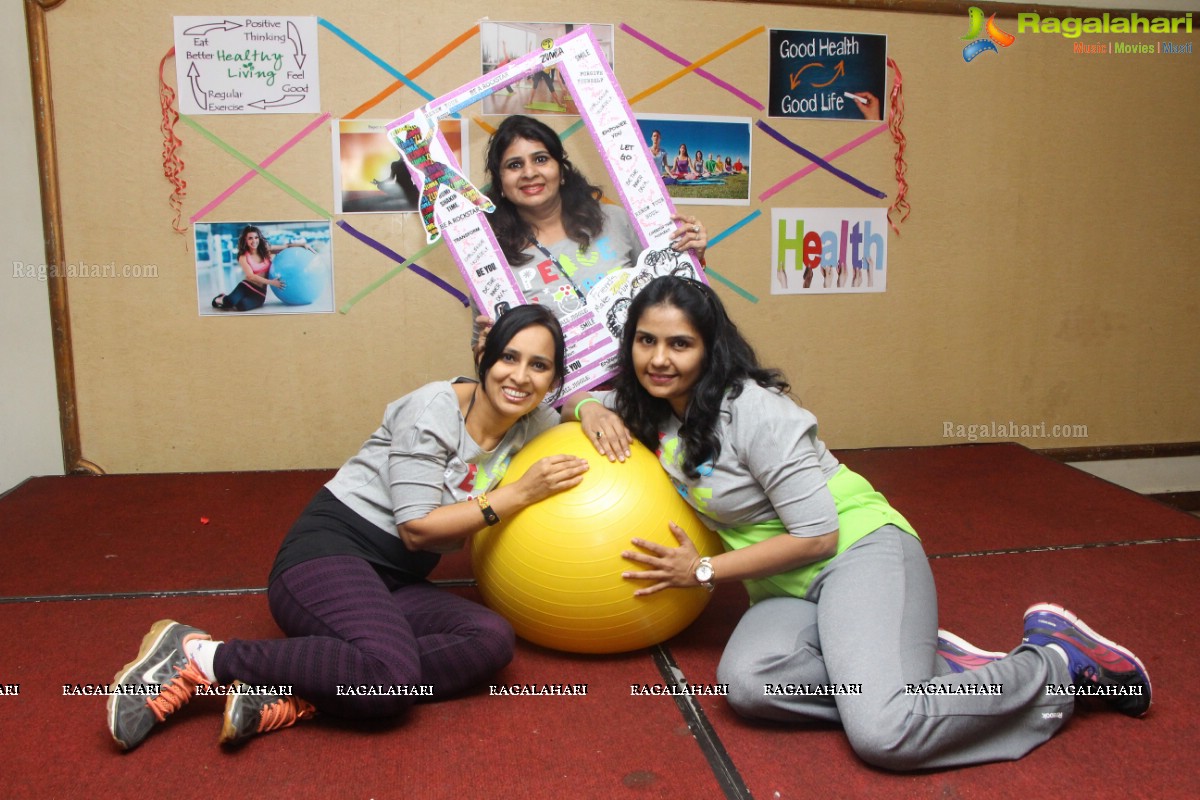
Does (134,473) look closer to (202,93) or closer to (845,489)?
(202,93)

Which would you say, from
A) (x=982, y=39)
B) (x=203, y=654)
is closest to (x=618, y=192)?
(x=203, y=654)

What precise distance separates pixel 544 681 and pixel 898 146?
3024 mm

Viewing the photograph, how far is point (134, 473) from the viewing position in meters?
3.74

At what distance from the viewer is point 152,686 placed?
1.79 metres

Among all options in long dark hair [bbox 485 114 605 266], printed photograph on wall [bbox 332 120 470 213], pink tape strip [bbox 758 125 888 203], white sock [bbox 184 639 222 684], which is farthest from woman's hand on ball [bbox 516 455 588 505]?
pink tape strip [bbox 758 125 888 203]

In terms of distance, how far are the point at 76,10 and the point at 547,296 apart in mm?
2397

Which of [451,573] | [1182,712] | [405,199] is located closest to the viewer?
[1182,712]

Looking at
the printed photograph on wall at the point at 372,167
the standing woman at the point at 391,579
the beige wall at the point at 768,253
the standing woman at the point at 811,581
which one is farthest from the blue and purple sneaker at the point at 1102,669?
the printed photograph on wall at the point at 372,167

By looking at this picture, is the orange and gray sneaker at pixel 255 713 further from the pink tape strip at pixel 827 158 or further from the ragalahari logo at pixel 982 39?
the ragalahari logo at pixel 982 39

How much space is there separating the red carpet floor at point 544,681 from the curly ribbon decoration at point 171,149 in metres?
1.18

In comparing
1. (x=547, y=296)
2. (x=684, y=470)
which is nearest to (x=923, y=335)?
(x=547, y=296)

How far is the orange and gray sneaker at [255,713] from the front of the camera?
1.71 m

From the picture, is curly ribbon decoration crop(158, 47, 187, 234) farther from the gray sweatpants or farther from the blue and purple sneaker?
the blue and purple sneaker

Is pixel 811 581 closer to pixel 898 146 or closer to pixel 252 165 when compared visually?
pixel 898 146
